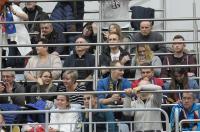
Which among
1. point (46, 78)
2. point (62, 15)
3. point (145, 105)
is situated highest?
point (62, 15)

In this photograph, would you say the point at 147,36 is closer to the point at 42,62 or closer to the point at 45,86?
the point at 42,62

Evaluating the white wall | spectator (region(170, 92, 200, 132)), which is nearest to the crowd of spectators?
spectator (region(170, 92, 200, 132))

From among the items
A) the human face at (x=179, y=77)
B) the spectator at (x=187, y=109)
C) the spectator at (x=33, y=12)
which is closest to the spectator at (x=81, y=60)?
the human face at (x=179, y=77)

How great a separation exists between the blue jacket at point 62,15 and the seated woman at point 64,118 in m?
2.38

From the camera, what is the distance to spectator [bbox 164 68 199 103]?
39.4 feet

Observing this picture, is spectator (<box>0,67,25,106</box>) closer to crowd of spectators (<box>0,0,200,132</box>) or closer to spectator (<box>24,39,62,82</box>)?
crowd of spectators (<box>0,0,200,132</box>)

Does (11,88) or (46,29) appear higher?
(46,29)

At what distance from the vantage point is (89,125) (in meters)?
10.9

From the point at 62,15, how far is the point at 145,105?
312cm

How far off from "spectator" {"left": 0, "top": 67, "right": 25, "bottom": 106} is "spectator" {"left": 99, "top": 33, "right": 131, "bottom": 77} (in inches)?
45.1

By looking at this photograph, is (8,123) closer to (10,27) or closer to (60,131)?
(60,131)

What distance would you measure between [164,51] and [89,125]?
9.95 feet

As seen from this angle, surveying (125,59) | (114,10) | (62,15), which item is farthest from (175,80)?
(62,15)

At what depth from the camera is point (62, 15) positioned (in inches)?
550
